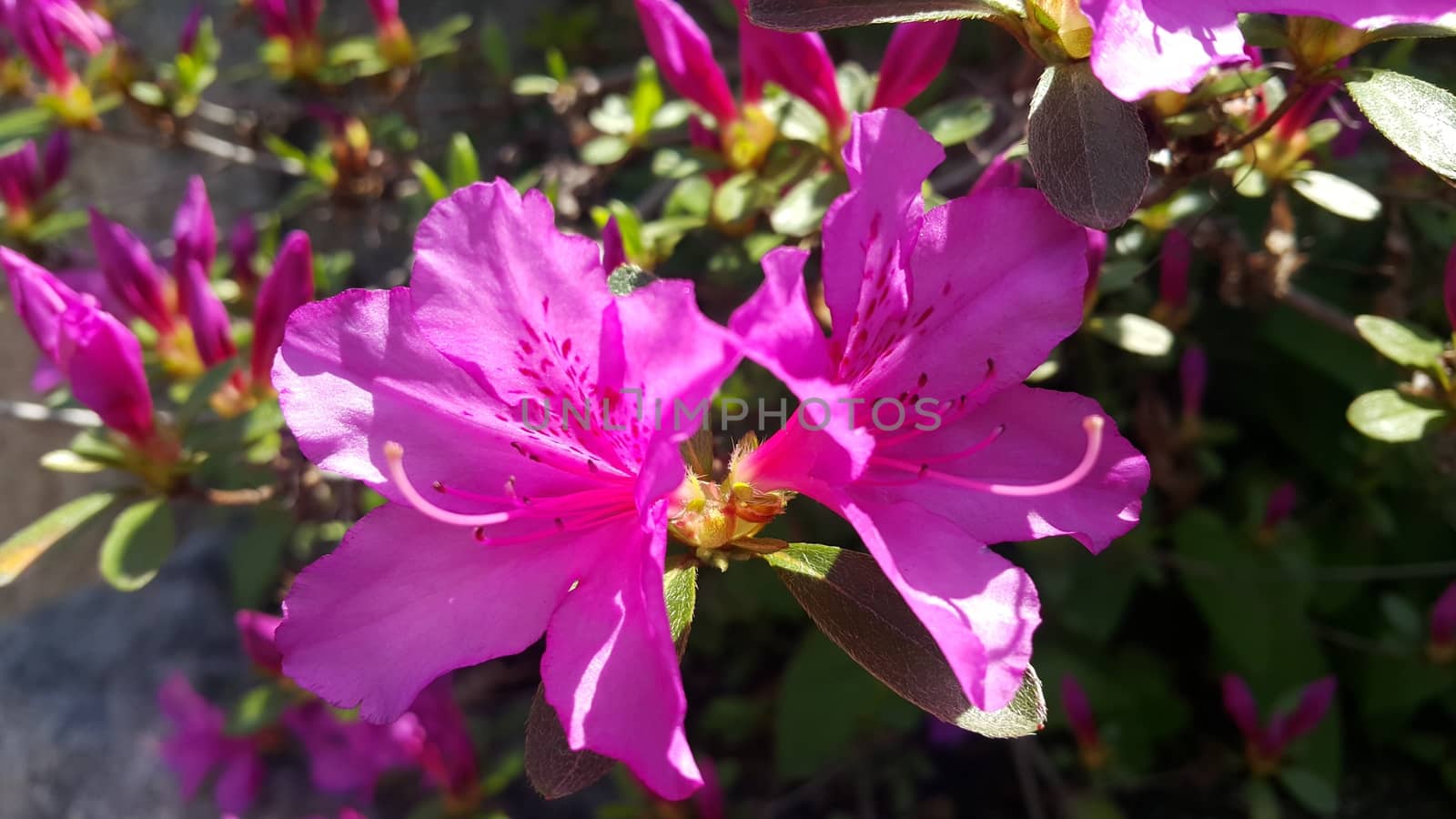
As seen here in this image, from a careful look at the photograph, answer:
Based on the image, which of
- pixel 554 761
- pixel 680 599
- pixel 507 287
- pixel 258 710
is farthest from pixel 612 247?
pixel 258 710

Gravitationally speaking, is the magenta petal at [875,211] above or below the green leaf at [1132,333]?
above

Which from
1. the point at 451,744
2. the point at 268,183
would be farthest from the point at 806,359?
the point at 268,183

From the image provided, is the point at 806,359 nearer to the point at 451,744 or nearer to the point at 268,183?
the point at 451,744

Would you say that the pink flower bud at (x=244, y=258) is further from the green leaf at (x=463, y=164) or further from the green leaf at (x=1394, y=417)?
the green leaf at (x=1394, y=417)

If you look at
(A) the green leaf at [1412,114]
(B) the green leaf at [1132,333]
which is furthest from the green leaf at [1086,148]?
(B) the green leaf at [1132,333]

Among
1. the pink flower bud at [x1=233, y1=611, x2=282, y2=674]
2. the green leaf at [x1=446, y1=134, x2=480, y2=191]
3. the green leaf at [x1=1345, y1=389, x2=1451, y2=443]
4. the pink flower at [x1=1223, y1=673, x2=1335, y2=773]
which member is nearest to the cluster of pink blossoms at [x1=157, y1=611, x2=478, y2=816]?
the pink flower bud at [x1=233, y1=611, x2=282, y2=674]

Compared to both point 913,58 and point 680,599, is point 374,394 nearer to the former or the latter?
point 680,599

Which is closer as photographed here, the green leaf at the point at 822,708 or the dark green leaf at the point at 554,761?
the dark green leaf at the point at 554,761
